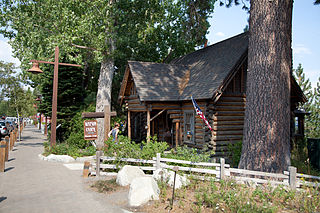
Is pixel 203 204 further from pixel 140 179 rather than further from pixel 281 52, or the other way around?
pixel 281 52

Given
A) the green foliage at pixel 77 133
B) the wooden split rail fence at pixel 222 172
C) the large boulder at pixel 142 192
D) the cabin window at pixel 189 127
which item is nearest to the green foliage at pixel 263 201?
the wooden split rail fence at pixel 222 172

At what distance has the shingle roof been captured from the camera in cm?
1465

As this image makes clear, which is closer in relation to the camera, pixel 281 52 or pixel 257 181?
pixel 257 181

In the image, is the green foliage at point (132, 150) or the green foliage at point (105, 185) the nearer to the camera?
the green foliage at point (105, 185)

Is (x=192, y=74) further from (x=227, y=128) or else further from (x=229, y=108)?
(x=227, y=128)

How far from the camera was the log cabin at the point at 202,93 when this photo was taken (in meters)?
14.2

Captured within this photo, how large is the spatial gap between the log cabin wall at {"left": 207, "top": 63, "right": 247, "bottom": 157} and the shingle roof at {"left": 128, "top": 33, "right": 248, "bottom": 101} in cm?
89

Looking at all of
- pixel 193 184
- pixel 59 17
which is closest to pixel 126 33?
pixel 59 17

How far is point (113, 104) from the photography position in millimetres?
28062

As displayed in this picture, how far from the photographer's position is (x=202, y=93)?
47.0 feet

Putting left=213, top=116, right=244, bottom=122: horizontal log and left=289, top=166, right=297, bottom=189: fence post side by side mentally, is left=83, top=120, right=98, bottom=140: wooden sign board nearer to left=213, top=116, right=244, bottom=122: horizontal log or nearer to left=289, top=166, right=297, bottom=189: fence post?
left=213, top=116, right=244, bottom=122: horizontal log

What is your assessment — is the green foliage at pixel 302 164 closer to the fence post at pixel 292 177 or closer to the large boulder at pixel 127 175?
the fence post at pixel 292 177

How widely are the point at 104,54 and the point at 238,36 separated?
31.8 ft

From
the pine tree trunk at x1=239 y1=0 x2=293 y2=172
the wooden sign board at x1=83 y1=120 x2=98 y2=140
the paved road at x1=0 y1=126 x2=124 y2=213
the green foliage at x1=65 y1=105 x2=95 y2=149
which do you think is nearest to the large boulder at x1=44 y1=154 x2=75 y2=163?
the paved road at x1=0 y1=126 x2=124 y2=213
